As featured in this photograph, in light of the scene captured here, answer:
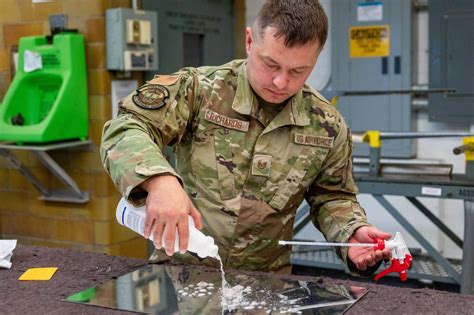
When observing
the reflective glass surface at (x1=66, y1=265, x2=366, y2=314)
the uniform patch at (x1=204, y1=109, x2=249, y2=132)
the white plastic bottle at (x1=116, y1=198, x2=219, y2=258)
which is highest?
the uniform patch at (x1=204, y1=109, x2=249, y2=132)

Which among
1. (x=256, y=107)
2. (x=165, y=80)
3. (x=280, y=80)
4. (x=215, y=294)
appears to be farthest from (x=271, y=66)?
(x=215, y=294)

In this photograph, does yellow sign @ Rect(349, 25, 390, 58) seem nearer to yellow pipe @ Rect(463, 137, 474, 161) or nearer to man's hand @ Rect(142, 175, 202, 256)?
yellow pipe @ Rect(463, 137, 474, 161)

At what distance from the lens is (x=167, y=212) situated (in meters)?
1.13

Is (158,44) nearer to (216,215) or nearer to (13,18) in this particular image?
(13,18)

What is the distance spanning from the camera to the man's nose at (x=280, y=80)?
56.1 inches

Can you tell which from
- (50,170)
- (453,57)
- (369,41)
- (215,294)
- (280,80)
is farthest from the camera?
(369,41)

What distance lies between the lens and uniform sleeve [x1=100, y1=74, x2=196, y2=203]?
122 cm

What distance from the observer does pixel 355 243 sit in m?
1.46

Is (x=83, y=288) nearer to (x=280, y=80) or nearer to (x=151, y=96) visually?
(x=151, y=96)

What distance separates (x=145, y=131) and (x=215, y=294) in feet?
1.20

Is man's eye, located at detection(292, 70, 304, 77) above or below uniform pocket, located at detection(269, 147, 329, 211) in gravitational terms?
above

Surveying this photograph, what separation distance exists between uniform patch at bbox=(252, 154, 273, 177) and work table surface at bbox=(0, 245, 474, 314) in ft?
0.85

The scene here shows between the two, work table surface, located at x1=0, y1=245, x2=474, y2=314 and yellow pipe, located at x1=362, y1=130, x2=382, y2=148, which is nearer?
work table surface, located at x1=0, y1=245, x2=474, y2=314

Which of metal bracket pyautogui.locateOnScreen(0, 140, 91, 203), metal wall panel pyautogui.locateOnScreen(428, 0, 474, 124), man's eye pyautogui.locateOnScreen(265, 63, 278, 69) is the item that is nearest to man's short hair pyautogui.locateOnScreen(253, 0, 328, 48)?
man's eye pyautogui.locateOnScreen(265, 63, 278, 69)
